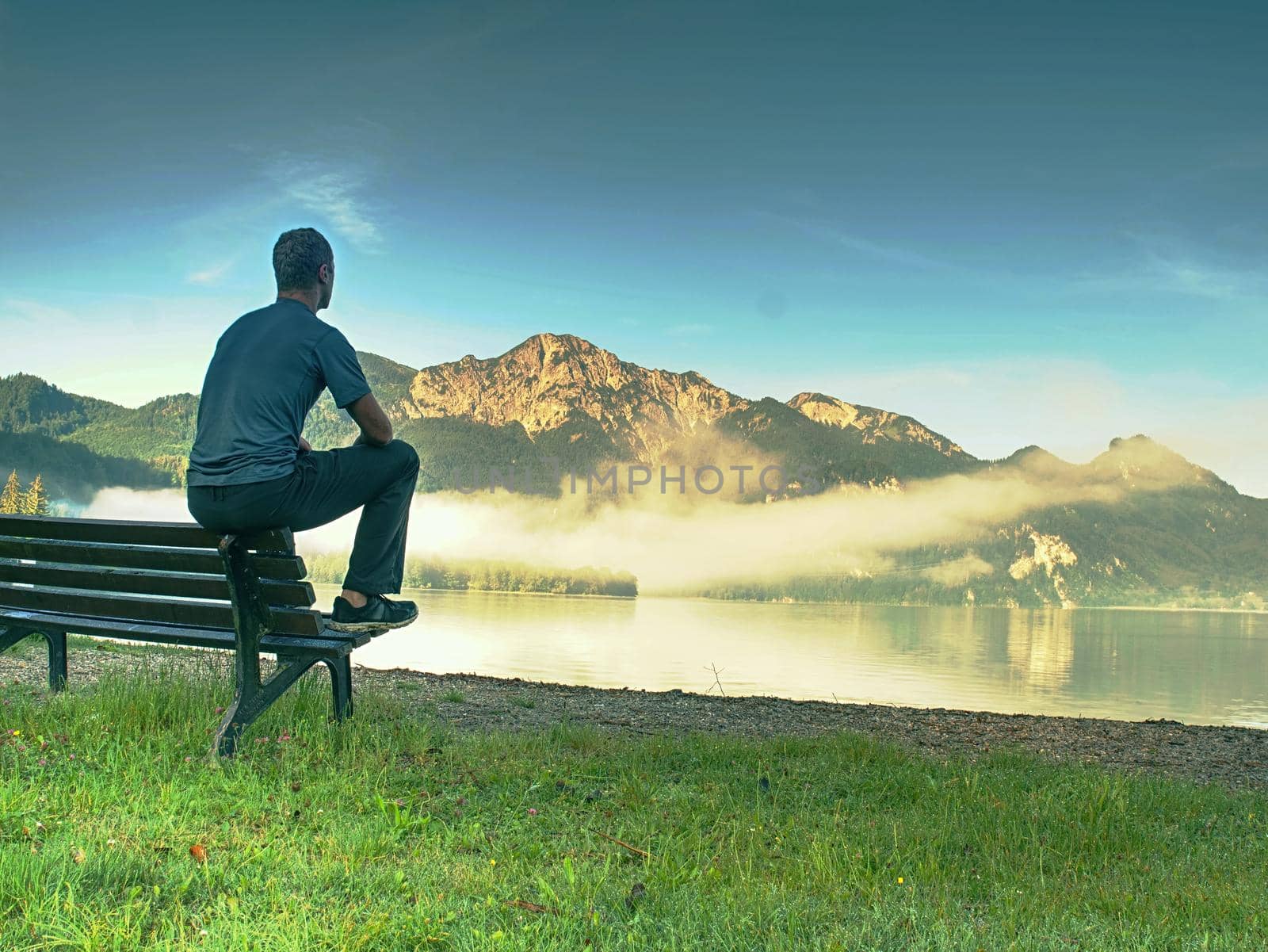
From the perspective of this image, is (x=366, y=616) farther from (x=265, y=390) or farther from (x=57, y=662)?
(x=57, y=662)

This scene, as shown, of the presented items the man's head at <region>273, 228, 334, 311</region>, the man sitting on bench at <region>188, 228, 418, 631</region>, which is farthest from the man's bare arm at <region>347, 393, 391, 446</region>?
the man's head at <region>273, 228, 334, 311</region>

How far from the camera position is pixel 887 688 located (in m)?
28.2

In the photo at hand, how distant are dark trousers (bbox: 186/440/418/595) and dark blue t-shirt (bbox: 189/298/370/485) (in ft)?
0.28

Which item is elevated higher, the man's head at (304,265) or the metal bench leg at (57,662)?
the man's head at (304,265)

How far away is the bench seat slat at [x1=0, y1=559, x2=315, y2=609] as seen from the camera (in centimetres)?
487

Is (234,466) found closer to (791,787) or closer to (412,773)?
(412,773)

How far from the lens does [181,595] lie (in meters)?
5.29

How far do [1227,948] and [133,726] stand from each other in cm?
500

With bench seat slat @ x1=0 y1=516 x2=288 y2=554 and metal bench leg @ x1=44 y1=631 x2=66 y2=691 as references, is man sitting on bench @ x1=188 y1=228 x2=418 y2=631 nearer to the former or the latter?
bench seat slat @ x1=0 y1=516 x2=288 y2=554

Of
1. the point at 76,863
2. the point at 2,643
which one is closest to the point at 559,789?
the point at 76,863

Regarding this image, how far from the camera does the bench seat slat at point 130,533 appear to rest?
475cm

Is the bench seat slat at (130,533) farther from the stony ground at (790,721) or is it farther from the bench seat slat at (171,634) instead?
the stony ground at (790,721)

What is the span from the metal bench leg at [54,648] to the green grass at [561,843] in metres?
0.41

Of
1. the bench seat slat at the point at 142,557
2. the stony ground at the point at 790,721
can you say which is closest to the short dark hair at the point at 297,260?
the bench seat slat at the point at 142,557
